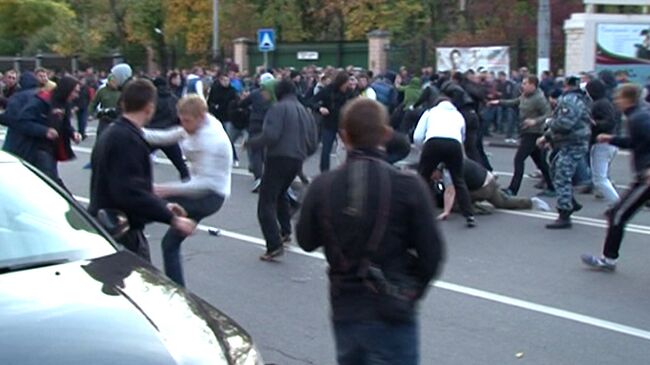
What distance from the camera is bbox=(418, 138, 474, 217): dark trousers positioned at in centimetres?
1091

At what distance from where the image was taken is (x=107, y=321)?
4059 millimetres

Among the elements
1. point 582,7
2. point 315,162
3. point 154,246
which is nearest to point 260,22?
point 582,7

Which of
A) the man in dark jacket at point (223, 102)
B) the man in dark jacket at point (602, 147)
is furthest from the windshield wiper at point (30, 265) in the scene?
the man in dark jacket at point (223, 102)

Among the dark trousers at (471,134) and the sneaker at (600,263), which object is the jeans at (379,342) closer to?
the sneaker at (600,263)

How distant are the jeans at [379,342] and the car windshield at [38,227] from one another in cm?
143

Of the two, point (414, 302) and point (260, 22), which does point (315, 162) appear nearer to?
point (414, 302)

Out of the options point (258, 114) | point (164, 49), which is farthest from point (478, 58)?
point (164, 49)

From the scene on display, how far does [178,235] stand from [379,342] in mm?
2802

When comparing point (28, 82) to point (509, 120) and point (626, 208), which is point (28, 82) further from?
point (509, 120)

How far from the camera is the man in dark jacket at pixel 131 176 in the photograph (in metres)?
5.98

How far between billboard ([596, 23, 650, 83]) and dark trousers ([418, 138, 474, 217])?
631 inches

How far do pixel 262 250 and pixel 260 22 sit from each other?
33.6m

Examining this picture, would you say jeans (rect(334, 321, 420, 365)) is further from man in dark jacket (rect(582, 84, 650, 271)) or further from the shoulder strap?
man in dark jacket (rect(582, 84, 650, 271))

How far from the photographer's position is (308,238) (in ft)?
14.3
